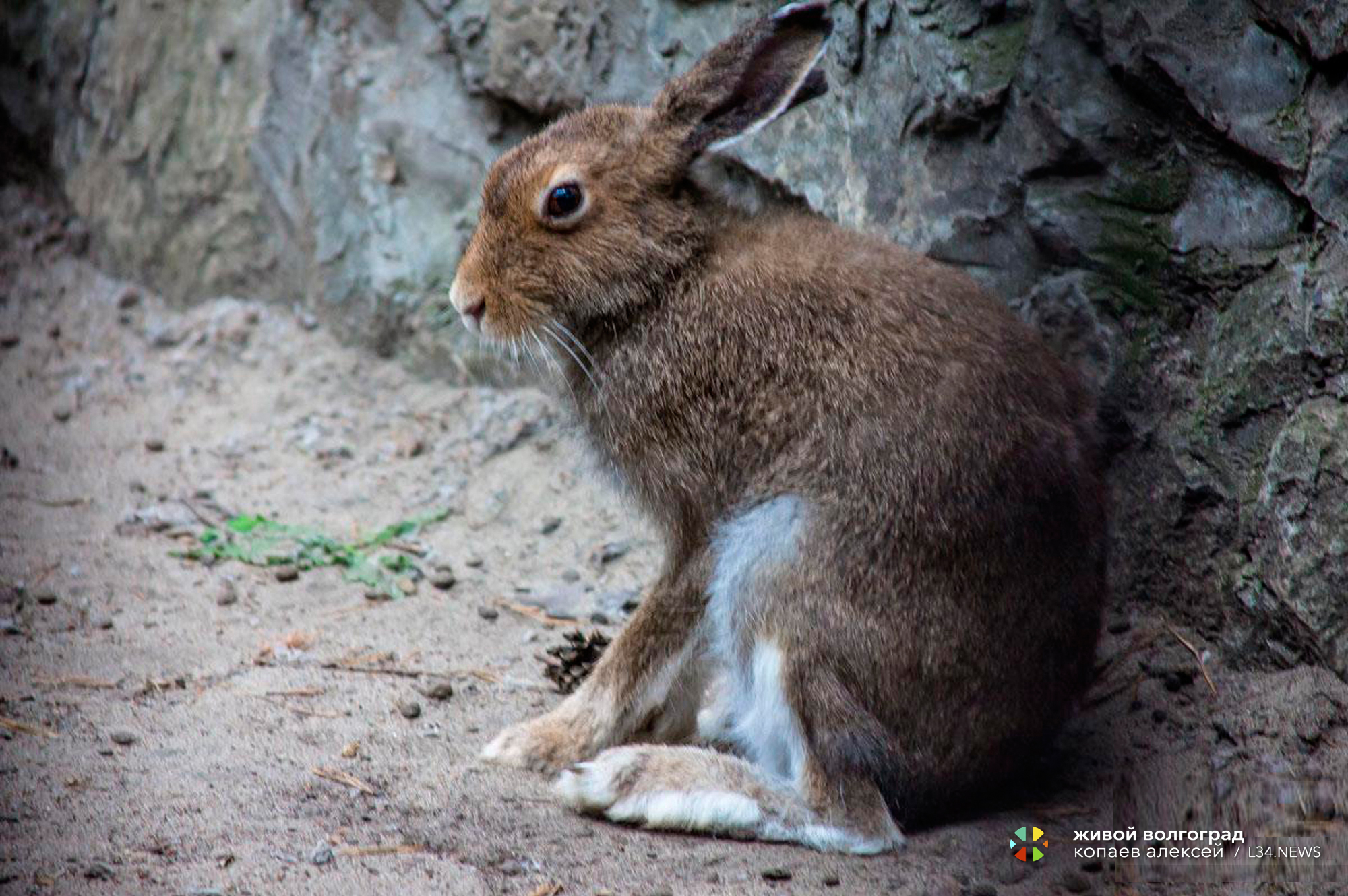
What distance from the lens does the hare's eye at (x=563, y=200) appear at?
4.74m

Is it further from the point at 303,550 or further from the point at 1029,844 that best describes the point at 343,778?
the point at 1029,844

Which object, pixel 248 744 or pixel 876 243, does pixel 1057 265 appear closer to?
pixel 876 243

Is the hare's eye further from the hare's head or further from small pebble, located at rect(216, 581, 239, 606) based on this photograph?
small pebble, located at rect(216, 581, 239, 606)

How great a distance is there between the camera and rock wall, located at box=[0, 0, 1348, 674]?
4449mm

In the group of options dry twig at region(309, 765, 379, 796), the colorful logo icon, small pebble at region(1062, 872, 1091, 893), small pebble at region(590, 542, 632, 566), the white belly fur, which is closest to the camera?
small pebble at region(1062, 872, 1091, 893)

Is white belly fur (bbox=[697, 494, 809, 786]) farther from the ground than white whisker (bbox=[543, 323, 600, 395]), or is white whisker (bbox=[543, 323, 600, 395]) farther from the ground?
white whisker (bbox=[543, 323, 600, 395])

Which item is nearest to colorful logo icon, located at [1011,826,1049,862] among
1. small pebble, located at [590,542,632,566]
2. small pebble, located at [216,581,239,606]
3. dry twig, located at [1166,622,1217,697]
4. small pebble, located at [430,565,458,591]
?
dry twig, located at [1166,622,1217,697]

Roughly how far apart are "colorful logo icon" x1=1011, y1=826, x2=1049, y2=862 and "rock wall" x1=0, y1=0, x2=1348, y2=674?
42.2 inches

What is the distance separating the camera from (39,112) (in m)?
9.31

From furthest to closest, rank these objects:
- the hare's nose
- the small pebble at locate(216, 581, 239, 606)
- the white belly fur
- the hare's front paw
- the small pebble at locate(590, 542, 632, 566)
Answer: the small pebble at locate(590, 542, 632, 566) → the small pebble at locate(216, 581, 239, 606) → the hare's nose → the hare's front paw → the white belly fur

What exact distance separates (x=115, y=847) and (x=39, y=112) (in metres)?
6.99

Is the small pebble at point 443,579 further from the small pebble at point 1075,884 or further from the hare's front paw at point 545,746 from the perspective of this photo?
the small pebble at point 1075,884

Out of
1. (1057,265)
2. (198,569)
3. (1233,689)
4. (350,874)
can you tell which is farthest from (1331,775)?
(198,569)

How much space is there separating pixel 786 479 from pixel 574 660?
139 centimetres
